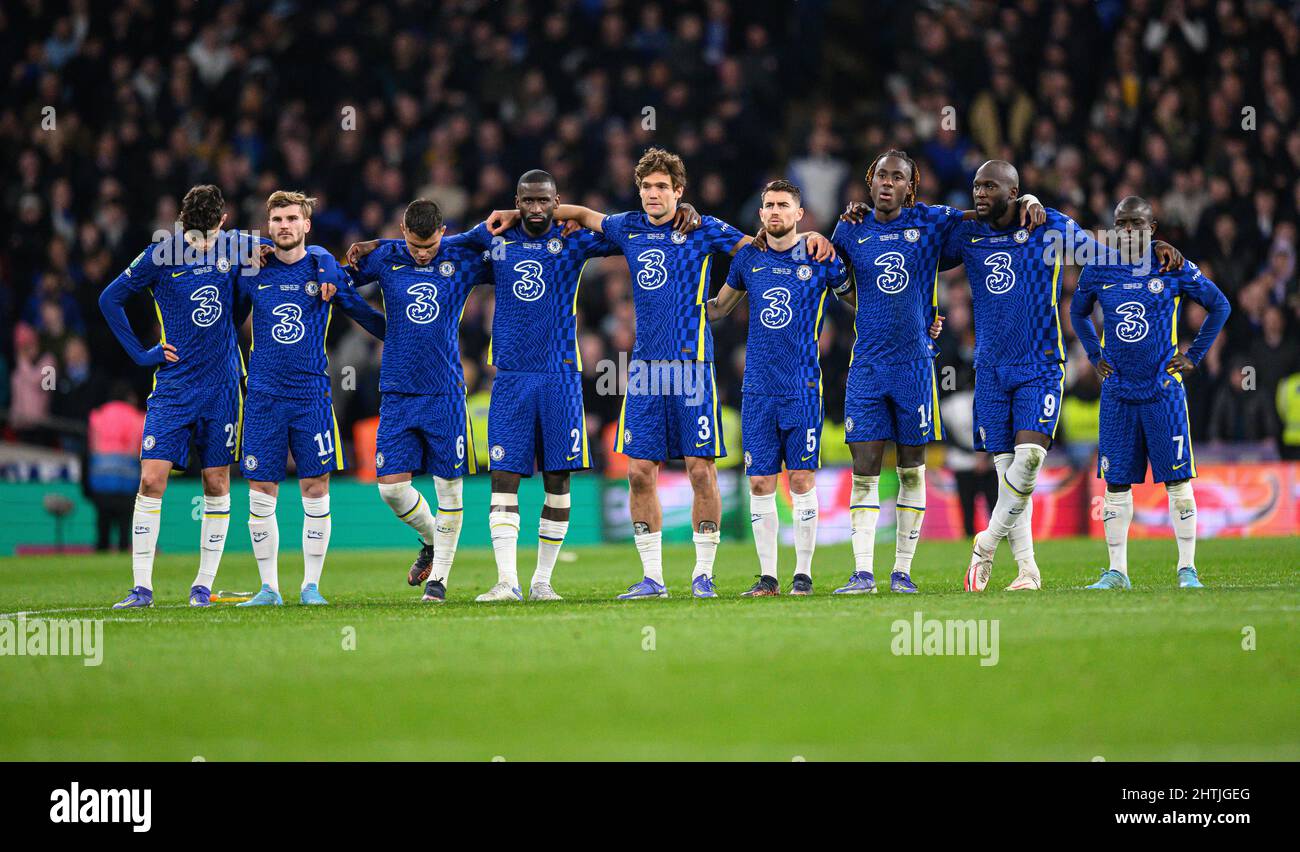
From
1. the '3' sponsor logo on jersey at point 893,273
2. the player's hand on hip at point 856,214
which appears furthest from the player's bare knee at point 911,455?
the player's hand on hip at point 856,214

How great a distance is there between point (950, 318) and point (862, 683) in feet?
42.8

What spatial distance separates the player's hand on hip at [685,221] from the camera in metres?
10.1

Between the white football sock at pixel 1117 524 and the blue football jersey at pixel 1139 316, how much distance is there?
2.25ft

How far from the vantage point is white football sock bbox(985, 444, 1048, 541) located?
33.4ft

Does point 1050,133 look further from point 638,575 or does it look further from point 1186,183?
point 638,575

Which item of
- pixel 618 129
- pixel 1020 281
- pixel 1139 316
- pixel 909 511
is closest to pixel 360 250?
pixel 909 511

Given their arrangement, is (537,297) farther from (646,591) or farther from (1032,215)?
(1032,215)

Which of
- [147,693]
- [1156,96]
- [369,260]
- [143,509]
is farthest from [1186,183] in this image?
[147,693]

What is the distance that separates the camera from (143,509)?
10.4 meters

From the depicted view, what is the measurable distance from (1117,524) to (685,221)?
11.6 feet

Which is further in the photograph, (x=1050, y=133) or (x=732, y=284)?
(x=1050, y=133)

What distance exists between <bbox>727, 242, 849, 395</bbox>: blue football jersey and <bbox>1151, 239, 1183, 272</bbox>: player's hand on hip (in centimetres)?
215

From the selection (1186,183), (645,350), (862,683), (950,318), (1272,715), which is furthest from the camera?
(1186,183)

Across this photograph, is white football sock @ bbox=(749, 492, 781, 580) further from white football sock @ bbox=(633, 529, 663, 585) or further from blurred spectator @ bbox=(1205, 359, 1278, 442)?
blurred spectator @ bbox=(1205, 359, 1278, 442)
